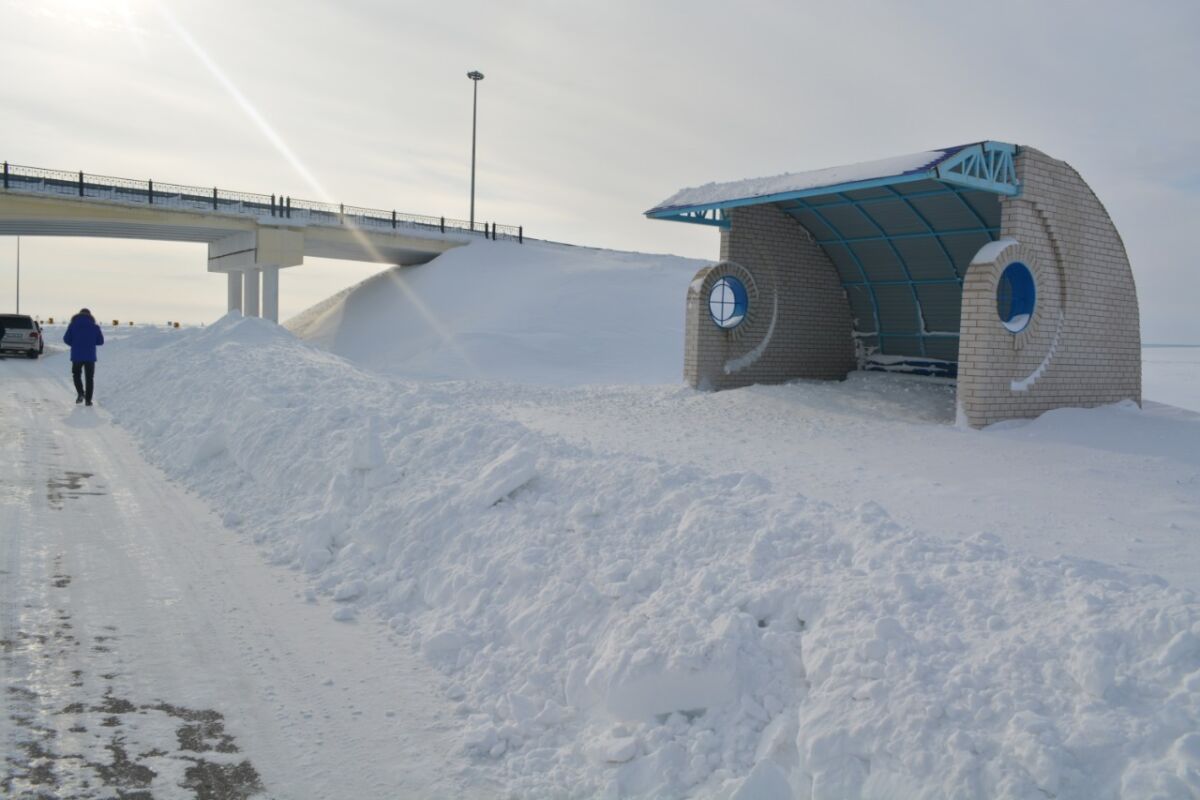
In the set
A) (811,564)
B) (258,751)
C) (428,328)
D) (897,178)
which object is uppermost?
(897,178)

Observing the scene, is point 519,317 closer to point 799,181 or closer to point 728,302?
point 728,302

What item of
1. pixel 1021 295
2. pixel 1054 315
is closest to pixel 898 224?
pixel 1021 295

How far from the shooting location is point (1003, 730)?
11.4ft

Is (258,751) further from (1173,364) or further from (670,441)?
(1173,364)

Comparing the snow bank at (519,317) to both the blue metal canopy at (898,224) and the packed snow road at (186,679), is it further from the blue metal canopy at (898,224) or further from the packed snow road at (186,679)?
the packed snow road at (186,679)

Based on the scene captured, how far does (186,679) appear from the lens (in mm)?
4492

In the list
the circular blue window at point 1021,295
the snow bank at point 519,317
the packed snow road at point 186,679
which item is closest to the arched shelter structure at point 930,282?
the circular blue window at point 1021,295

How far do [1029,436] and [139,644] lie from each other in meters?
10.2

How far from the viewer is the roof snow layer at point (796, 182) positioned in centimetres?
1082

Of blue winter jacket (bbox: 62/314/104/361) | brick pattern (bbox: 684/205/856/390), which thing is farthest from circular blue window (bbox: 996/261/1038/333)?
blue winter jacket (bbox: 62/314/104/361)

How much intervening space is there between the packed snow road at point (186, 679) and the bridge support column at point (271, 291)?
25.4 metres

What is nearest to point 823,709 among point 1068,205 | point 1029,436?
point 1029,436

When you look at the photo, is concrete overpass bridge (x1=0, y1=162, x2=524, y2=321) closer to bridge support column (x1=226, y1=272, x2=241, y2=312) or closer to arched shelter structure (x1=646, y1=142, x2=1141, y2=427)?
bridge support column (x1=226, y1=272, x2=241, y2=312)

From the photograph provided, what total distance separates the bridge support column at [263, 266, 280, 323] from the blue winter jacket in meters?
16.6
